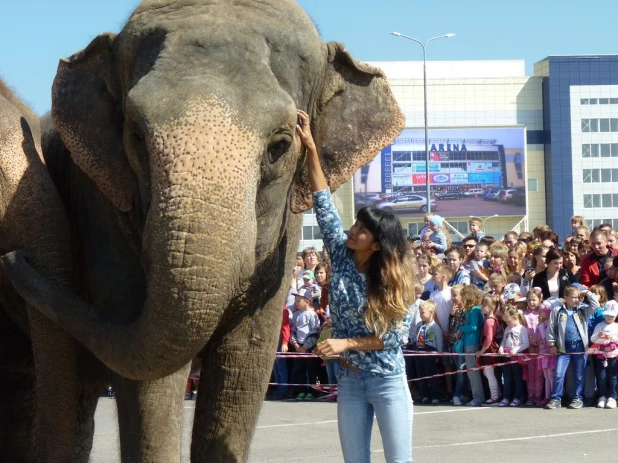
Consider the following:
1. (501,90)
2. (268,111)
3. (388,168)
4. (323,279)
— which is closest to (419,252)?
(323,279)

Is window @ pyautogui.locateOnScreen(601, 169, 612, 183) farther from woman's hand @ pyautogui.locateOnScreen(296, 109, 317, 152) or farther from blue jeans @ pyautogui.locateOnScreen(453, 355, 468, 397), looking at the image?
woman's hand @ pyautogui.locateOnScreen(296, 109, 317, 152)

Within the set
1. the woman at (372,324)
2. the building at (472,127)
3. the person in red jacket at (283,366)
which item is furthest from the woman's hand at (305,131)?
the building at (472,127)

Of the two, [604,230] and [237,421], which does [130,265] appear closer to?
[237,421]

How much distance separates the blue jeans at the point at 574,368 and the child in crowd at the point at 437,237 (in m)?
3.75

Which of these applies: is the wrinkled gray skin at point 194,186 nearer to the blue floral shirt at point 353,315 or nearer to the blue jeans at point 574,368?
the blue floral shirt at point 353,315

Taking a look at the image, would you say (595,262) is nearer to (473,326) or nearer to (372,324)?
(473,326)

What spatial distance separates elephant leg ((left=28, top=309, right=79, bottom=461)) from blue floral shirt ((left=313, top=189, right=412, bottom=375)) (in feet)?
4.48

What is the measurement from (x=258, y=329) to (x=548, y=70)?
78681 mm

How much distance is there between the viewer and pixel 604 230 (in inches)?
496

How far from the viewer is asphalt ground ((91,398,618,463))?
9492 millimetres

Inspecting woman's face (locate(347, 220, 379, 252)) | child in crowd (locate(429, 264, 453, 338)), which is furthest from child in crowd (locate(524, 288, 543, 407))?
woman's face (locate(347, 220, 379, 252))

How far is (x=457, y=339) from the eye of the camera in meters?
13.0

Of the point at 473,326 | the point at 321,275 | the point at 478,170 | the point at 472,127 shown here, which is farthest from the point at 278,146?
the point at 472,127

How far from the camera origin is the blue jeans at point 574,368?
38.8ft
